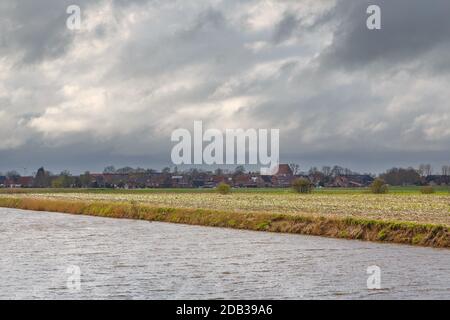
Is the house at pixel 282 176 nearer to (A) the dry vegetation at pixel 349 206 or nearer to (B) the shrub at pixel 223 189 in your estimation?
(B) the shrub at pixel 223 189

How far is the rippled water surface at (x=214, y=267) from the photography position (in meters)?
20.3

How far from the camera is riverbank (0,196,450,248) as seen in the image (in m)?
32.4

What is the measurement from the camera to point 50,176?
18275 centimetres

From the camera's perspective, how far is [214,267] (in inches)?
1006

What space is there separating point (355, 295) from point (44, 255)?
51.3 feet

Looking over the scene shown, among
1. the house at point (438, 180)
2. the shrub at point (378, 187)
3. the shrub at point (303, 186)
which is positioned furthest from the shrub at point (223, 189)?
the house at point (438, 180)

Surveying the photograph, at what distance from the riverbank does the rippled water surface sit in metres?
1.36

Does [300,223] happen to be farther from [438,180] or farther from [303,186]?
[438,180]

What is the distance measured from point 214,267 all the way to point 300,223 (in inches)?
597

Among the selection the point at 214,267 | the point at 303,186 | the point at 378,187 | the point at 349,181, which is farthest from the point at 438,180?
the point at 214,267

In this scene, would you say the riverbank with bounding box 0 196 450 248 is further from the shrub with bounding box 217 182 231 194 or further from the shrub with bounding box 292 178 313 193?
the shrub with bounding box 292 178 313 193

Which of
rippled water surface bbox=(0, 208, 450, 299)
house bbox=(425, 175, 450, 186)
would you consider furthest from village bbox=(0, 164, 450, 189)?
rippled water surface bbox=(0, 208, 450, 299)

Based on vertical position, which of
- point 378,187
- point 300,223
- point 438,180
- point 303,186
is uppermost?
point 438,180
